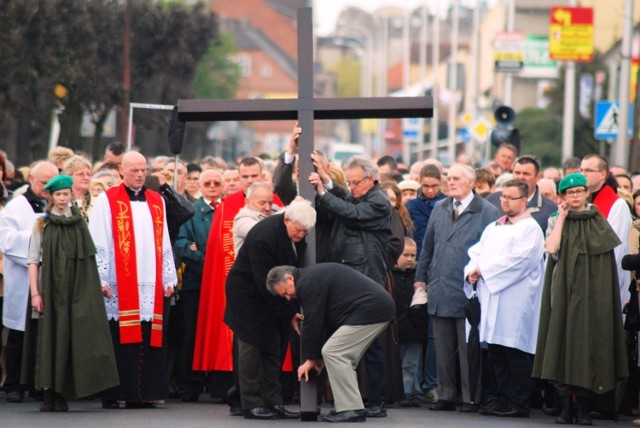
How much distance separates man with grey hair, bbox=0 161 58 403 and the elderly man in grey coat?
3658mm

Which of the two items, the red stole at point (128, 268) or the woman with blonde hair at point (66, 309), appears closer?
the woman with blonde hair at point (66, 309)

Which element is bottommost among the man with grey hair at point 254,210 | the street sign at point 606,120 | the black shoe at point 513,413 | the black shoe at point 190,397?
the black shoe at point 190,397

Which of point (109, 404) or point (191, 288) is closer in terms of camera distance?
point (109, 404)

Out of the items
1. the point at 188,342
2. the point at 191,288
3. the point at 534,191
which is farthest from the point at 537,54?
the point at 188,342

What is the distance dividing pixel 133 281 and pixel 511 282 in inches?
133

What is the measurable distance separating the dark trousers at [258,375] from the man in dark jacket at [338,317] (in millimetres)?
507

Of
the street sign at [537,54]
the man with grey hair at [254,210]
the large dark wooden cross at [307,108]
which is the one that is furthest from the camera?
the street sign at [537,54]

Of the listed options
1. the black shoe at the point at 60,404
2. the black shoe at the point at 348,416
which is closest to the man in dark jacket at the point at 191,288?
the black shoe at the point at 60,404

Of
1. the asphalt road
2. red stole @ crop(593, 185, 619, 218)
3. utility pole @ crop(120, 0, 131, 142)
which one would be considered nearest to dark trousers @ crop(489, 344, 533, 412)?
the asphalt road

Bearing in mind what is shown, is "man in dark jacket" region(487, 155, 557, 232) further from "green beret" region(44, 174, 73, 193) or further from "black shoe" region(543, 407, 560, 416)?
"green beret" region(44, 174, 73, 193)

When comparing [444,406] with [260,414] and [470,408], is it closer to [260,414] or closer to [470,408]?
[470,408]

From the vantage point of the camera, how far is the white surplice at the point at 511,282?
14.0 meters

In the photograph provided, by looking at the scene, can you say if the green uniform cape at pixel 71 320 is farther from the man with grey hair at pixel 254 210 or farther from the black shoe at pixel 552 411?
the black shoe at pixel 552 411

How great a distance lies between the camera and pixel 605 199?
14.2 meters
